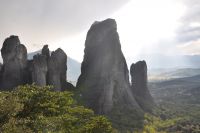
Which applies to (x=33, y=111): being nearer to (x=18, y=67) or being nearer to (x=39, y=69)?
(x=39, y=69)

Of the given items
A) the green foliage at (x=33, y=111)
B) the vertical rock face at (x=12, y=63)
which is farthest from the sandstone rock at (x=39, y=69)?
the green foliage at (x=33, y=111)

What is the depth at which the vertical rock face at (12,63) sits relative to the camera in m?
182

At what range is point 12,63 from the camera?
184500 mm

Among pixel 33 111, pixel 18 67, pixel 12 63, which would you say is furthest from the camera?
pixel 18 67

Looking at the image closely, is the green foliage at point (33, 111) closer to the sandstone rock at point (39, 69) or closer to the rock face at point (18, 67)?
the sandstone rock at point (39, 69)

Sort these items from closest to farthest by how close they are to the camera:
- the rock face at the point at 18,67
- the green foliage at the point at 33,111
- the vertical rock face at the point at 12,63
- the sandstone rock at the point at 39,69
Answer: the green foliage at the point at 33,111 → the sandstone rock at the point at 39,69 → the rock face at the point at 18,67 → the vertical rock face at the point at 12,63

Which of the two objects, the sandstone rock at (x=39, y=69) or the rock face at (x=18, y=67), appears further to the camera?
the rock face at (x=18, y=67)

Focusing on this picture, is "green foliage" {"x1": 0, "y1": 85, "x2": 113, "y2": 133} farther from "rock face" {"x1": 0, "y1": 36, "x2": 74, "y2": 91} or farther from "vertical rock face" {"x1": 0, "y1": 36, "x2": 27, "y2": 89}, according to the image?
"vertical rock face" {"x1": 0, "y1": 36, "x2": 27, "y2": 89}

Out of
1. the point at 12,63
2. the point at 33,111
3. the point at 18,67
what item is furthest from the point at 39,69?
the point at 33,111

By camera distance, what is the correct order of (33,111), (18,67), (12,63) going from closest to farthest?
1. (33,111)
2. (12,63)
3. (18,67)

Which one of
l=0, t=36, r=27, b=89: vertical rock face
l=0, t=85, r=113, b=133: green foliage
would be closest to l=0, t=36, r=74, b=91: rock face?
l=0, t=36, r=27, b=89: vertical rock face

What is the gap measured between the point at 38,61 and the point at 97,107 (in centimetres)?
4160

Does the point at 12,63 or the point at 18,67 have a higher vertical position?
the point at 12,63

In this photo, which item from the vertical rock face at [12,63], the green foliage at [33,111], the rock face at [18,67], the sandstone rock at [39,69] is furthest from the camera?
the vertical rock face at [12,63]
